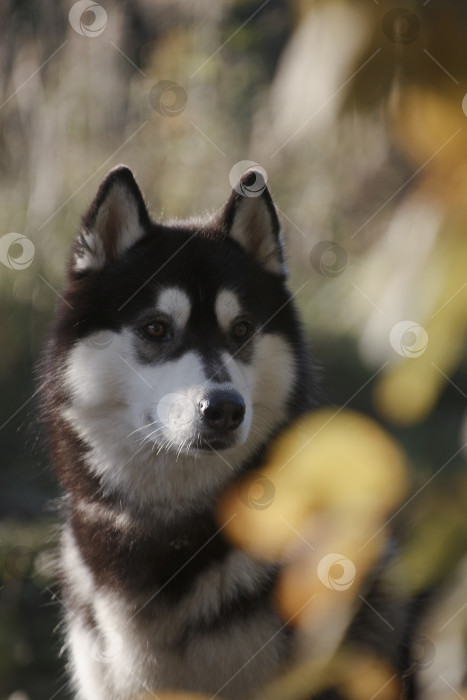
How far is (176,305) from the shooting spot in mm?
3121

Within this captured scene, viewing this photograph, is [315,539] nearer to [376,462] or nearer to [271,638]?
[271,638]

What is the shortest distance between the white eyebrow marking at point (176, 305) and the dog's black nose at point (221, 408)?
48 centimetres

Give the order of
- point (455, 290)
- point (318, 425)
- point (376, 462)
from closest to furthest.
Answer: point (455, 290)
point (376, 462)
point (318, 425)

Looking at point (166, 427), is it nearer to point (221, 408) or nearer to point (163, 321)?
point (221, 408)

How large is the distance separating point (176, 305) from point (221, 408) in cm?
56

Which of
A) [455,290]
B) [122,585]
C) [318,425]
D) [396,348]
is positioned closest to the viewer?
[455,290]

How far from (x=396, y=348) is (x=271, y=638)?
2058 millimetres

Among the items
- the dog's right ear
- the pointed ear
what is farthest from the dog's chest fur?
the pointed ear

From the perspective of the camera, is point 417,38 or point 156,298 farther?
point 156,298

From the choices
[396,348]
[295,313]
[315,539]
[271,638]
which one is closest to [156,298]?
[295,313]

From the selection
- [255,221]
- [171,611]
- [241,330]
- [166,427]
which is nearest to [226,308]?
[241,330]

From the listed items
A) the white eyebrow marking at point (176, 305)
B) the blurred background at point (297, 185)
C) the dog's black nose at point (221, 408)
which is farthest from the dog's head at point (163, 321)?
the blurred background at point (297, 185)

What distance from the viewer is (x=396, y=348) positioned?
3.49 feet

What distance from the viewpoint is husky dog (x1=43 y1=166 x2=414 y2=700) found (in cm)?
287
